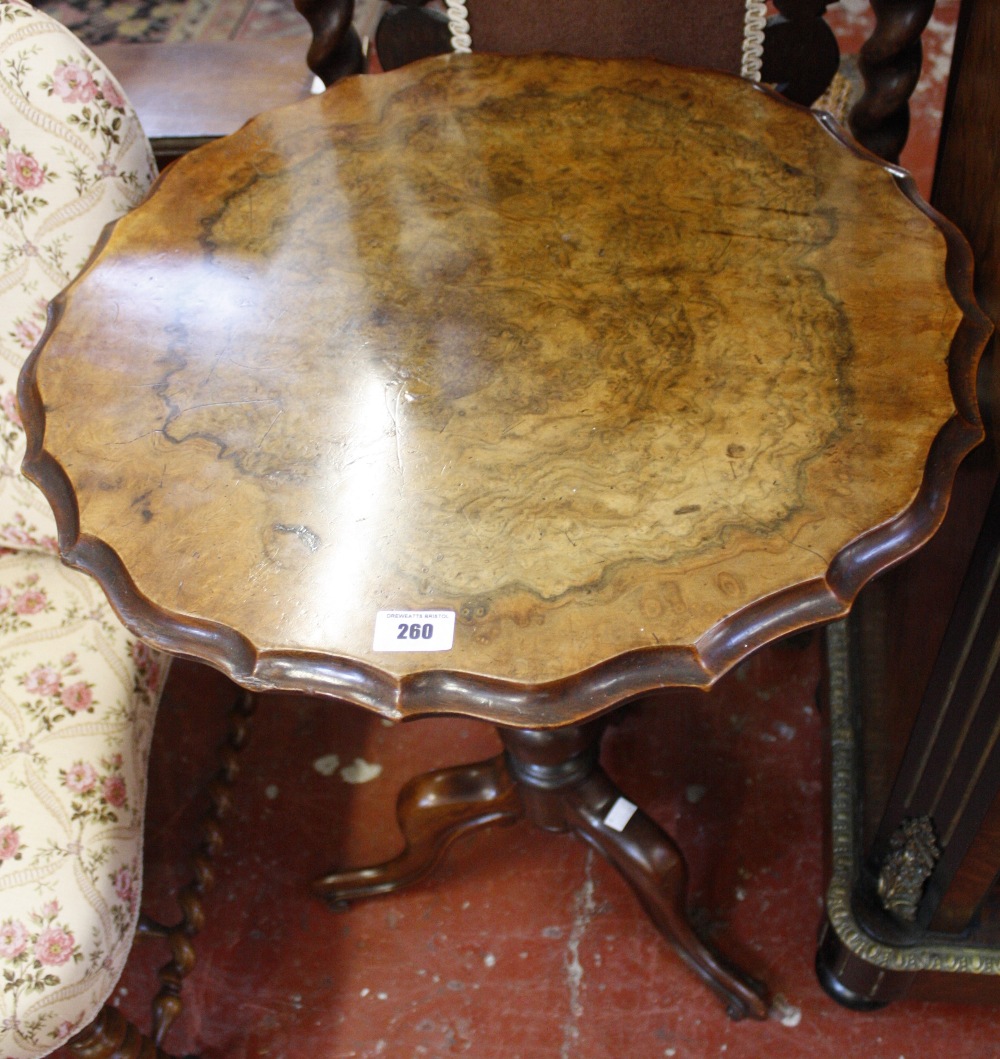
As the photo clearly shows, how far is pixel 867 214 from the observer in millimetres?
956

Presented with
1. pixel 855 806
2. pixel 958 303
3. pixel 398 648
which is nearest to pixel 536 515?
pixel 398 648

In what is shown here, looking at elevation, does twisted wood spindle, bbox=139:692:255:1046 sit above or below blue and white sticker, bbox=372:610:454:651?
below

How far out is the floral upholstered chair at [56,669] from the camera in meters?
0.91

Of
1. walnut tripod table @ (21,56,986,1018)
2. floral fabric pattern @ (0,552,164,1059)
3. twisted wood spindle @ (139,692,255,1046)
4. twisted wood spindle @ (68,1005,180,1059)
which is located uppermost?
walnut tripod table @ (21,56,986,1018)

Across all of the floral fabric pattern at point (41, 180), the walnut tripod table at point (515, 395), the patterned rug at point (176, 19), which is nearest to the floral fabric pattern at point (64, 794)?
the floral fabric pattern at point (41, 180)

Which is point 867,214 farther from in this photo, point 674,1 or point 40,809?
point 40,809

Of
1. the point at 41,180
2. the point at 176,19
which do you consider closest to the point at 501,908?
the point at 41,180

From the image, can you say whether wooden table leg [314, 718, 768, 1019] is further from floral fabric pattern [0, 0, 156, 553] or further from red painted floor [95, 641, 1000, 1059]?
floral fabric pattern [0, 0, 156, 553]

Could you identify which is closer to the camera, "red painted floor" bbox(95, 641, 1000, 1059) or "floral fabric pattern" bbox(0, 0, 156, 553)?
"floral fabric pattern" bbox(0, 0, 156, 553)

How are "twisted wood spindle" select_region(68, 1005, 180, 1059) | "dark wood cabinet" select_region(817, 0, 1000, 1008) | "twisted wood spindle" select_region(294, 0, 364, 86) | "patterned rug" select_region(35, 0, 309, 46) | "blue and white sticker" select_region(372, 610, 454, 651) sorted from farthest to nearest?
"patterned rug" select_region(35, 0, 309, 46) < "twisted wood spindle" select_region(294, 0, 364, 86) < "twisted wood spindle" select_region(68, 1005, 180, 1059) < "dark wood cabinet" select_region(817, 0, 1000, 1008) < "blue and white sticker" select_region(372, 610, 454, 651)

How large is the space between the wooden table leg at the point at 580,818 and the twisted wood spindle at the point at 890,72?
2.65 feet

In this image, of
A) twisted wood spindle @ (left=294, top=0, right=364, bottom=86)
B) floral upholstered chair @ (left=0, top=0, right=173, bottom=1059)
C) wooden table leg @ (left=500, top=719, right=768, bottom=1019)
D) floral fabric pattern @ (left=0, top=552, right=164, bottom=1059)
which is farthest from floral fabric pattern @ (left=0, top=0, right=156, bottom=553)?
wooden table leg @ (left=500, top=719, right=768, bottom=1019)

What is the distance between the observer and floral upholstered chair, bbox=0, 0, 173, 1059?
91cm

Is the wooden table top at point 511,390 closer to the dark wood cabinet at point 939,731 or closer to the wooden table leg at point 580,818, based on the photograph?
the dark wood cabinet at point 939,731
